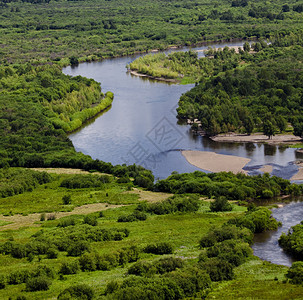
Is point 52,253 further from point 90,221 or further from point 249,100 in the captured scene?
point 249,100

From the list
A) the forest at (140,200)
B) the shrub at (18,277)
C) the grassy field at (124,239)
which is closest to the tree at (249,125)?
the forest at (140,200)

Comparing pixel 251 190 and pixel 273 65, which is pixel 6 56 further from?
pixel 251 190

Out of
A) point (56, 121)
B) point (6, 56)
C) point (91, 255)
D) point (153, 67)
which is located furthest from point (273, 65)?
point (91, 255)

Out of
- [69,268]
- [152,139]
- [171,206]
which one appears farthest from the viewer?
[152,139]

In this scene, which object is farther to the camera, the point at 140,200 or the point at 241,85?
the point at 241,85

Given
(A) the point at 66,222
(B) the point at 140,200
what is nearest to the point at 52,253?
(A) the point at 66,222

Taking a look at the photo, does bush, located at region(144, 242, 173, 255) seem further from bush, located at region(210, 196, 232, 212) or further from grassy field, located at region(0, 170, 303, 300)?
bush, located at region(210, 196, 232, 212)
